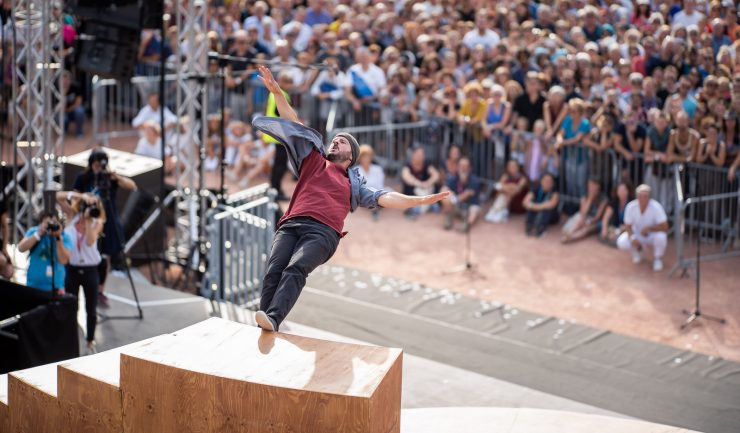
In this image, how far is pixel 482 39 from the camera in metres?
15.6

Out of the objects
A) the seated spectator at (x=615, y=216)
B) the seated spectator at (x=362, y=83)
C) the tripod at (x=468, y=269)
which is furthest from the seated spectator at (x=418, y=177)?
the seated spectator at (x=615, y=216)

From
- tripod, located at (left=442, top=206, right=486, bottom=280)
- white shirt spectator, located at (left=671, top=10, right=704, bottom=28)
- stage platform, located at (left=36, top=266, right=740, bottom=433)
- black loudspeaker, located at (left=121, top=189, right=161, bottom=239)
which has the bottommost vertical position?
stage platform, located at (left=36, top=266, right=740, bottom=433)

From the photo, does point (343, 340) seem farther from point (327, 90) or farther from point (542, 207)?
point (327, 90)

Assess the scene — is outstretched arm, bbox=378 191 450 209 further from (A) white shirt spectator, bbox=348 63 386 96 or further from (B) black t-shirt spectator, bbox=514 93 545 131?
(A) white shirt spectator, bbox=348 63 386 96

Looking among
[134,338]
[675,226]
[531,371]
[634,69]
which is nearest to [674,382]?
[531,371]

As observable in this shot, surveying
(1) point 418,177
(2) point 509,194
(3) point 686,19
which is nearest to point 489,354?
(2) point 509,194

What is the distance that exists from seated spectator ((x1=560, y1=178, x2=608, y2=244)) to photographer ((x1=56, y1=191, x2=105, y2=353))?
5708 mm

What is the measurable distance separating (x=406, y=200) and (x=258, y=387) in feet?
5.68

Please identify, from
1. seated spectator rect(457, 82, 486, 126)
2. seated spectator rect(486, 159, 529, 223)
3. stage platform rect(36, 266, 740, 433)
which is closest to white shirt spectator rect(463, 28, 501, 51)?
seated spectator rect(457, 82, 486, 126)

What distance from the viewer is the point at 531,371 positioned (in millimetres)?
9477

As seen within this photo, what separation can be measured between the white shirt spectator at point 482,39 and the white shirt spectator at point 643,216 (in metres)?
4.18

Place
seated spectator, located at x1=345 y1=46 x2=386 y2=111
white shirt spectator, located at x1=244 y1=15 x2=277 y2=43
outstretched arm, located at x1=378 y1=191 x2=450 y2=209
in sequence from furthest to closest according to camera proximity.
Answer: white shirt spectator, located at x1=244 y1=15 x2=277 y2=43
seated spectator, located at x1=345 y1=46 x2=386 y2=111
outstretched arm, located at x1=378 y1=191 x2=450 y2=209

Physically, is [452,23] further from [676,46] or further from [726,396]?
[726,396]

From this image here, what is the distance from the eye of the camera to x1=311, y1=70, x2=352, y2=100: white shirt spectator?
15047 millimetres
